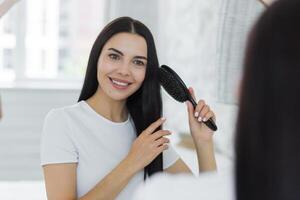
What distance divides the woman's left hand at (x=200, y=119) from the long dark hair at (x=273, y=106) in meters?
0.46

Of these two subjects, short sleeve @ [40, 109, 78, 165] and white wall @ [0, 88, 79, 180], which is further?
white wall @ [0, 88, 79, 180]

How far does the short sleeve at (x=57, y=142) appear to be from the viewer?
0.88 metres

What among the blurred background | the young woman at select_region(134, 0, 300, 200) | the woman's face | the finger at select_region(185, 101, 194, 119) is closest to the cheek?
the woman's face

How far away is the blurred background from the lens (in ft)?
6.89

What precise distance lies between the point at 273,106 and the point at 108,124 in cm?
58

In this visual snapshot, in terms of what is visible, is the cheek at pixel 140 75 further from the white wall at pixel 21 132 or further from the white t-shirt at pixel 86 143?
the white wall at pixel 21 132

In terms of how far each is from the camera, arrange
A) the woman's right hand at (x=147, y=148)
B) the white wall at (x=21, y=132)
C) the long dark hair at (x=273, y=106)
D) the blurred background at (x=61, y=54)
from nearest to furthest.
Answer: the long dark hair at (x=273, y=106)
the woman's right hand at (x=147, y=148)
the blurred background at (x=61, y=54)
the white wall at (x=21, y=132)

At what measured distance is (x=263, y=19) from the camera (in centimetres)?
39

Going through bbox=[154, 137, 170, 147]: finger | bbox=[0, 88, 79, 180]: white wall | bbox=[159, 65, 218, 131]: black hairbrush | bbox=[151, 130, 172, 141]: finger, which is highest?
bbox=[159, 65, 218, 131]: black hairbrush

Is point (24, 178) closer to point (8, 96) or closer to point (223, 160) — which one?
point (8, 96)

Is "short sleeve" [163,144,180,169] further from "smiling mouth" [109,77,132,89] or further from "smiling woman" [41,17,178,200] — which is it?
"smiling mouth" [109,77,132,89]

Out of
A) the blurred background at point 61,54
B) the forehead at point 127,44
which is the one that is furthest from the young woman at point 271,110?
the blurred background at point 61,54

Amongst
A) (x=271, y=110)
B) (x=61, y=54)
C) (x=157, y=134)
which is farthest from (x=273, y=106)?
(x=61, y=54)

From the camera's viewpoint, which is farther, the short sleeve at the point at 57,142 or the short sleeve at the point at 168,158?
the short sleeve at the point at 168,158
